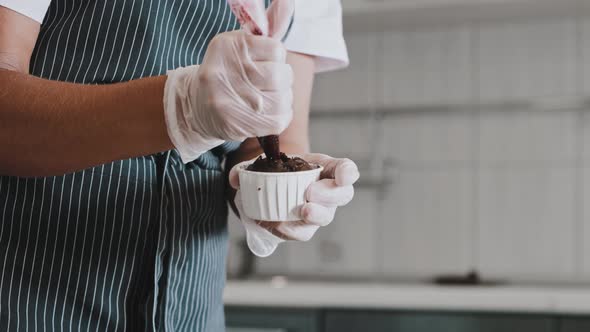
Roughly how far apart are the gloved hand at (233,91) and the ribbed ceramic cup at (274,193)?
123 millimetres

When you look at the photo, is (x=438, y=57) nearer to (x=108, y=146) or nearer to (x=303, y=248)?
(x=303, y=248)

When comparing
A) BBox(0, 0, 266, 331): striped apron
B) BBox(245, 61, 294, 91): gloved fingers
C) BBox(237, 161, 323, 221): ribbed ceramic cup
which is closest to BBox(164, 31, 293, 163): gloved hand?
BBox(245, 61, 294, 91): gloved fingers

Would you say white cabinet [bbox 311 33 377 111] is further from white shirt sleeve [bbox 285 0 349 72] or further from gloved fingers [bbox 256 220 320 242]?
gloved fingers [bbox 256 220 320 242]

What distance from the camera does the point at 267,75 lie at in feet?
1.80

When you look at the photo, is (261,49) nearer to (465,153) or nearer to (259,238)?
(259,238)

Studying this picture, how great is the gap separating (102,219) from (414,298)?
1.16 metres

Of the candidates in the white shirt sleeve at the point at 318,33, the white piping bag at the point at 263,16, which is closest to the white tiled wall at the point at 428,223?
the white shirt sleeve at the point at 318,33

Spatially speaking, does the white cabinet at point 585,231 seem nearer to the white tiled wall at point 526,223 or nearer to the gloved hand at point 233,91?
the white tiled wall at point 526,223

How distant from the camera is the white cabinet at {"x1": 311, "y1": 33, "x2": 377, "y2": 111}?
2299 millimetres

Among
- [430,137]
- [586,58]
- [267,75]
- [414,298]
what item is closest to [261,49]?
[267,75]

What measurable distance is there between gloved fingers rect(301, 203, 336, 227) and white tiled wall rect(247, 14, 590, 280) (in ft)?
4.98

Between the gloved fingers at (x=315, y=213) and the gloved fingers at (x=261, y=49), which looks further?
the gloved fingers at (x=315, y=213)

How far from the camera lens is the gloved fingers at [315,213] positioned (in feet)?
2.39

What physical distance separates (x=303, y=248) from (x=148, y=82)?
1817mm
